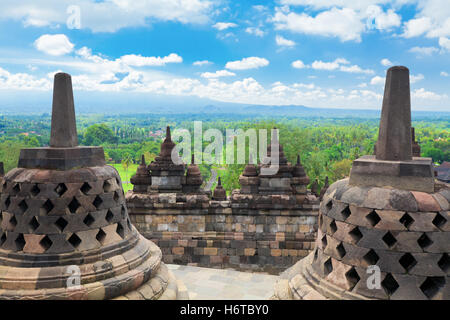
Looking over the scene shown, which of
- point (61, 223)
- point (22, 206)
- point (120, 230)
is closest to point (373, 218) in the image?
point (120, 230)

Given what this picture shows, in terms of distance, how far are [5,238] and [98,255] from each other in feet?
3.89

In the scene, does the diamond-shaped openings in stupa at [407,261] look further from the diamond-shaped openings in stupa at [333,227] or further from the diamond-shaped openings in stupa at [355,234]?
the diamond-shaped openings in stupa at [333,227]

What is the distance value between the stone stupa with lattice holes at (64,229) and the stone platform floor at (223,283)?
3.18 meters

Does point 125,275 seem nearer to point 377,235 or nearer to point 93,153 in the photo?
point 93,153

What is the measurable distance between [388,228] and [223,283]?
5784 millimetres

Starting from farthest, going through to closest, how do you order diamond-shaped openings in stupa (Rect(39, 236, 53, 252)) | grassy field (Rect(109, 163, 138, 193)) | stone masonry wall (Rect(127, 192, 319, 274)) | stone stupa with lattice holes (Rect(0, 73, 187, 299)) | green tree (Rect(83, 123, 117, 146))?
green tree (Rect(83, 123, 117, 146)), grassy field (Rect(109, 163, 138, 193)), stone masonry wall (Rect(127, 192, 319, 274)), diamond-shaped openings in stupa (Rect(39, 236, 53, 252)), stone stupa with lattice holes (Rect(0, 73, 187, 299))

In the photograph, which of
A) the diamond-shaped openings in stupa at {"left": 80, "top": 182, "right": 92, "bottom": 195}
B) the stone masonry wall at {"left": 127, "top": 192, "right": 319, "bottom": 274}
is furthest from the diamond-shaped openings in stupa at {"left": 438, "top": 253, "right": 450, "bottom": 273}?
the stone masonry wall at {"left": 127, "top": 192, "right": 319, "bottom": 274}

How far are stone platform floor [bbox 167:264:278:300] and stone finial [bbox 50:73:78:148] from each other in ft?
14.6

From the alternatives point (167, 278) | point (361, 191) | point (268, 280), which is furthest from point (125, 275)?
point (268, 280)

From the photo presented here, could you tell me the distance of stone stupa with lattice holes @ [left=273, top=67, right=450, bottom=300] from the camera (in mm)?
2963

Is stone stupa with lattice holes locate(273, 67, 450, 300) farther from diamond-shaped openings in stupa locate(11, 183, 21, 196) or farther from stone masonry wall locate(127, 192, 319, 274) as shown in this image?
stone masonry wall locate(127, 192, 319, 274)

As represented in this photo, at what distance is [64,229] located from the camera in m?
4.04

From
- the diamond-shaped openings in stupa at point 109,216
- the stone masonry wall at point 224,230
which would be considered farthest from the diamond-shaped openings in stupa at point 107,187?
the stone masonry wall at point 224,230

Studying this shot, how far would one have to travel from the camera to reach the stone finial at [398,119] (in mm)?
3428
